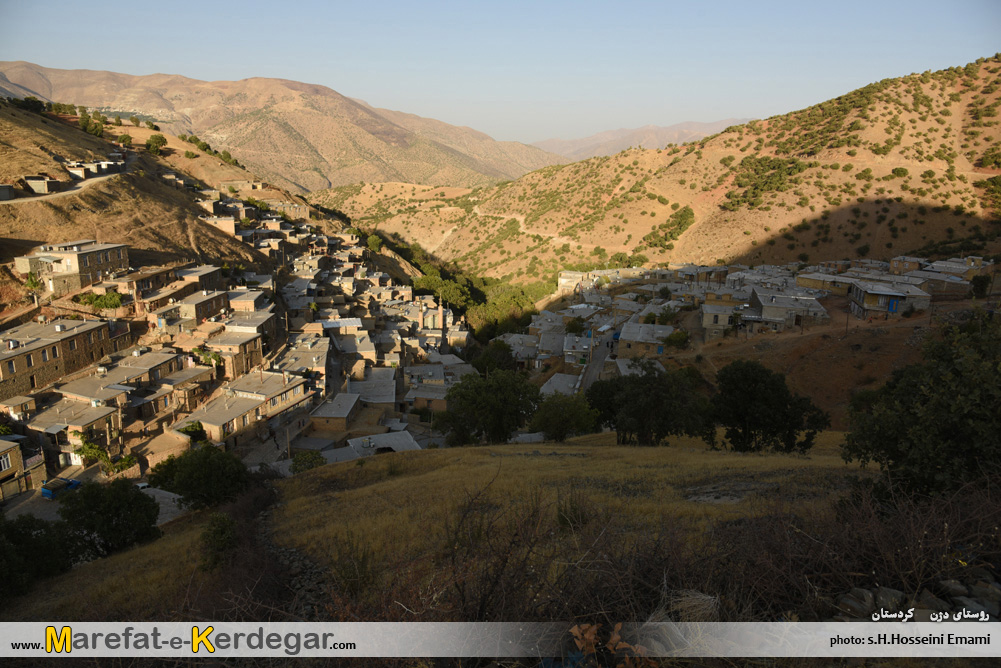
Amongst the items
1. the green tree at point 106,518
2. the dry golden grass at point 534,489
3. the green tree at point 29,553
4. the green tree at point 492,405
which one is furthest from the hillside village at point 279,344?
the green tree at point 29,553

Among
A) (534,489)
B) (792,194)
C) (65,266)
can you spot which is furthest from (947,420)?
(792,194)

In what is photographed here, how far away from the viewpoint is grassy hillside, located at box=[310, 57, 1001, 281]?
5631 cm

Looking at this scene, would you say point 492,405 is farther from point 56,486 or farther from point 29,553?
point 56,486

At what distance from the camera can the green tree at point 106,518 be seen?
12.9 m

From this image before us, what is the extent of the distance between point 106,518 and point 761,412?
19128mm

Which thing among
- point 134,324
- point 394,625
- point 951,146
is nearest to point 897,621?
point 394,625

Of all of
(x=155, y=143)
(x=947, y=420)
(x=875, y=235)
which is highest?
(x=155, y=143)

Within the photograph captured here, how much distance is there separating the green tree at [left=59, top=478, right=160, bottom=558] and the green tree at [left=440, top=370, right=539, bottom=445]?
11141 millimetres

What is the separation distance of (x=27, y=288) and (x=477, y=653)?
111 ft

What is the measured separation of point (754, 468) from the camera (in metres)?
12.7

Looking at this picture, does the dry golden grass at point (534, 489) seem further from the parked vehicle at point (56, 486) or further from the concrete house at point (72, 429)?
the concrete house at point (72, 429)

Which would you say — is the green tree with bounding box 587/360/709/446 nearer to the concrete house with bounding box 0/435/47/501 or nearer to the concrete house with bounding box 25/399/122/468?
the concrete house with bounding box 25/399/122/468

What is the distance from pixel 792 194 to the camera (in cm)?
6316

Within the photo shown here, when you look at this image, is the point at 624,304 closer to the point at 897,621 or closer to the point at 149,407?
the point at 149,407
